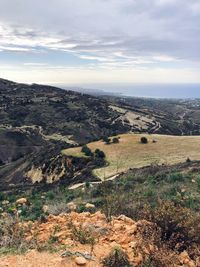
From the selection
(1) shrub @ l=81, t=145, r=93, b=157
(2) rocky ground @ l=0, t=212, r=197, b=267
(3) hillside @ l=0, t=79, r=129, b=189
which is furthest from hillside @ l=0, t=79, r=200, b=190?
(2) rocky ground @ l=0, t=212, r=197, b=267

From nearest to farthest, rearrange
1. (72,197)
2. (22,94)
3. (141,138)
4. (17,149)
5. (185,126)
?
1. (72,197)
2. (141,138)
3. (17,149)
4. (185,126)
5. (22,94)

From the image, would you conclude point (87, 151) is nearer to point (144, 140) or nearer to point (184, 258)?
point (144, 140)

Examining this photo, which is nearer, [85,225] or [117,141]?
[85,225]

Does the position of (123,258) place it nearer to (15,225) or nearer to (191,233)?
(191,233)

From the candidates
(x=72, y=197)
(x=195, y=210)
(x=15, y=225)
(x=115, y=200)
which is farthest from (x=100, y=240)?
(x=72, y=197)

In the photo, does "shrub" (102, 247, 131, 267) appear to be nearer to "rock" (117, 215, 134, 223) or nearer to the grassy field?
"rock" (117, 215, 134, 223)

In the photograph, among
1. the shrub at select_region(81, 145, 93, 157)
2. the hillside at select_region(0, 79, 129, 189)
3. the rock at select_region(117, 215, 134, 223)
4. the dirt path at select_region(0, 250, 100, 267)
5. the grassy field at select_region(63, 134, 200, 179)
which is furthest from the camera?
the hillside at select_region(0, 79, 129, 189)
